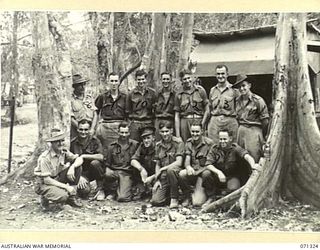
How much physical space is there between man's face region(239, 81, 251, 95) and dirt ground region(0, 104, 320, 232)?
0.88m

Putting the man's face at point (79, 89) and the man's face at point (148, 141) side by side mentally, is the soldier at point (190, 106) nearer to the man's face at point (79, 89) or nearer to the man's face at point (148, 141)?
the man's face at point (148, 141)

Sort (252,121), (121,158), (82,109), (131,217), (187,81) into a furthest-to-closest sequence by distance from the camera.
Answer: (82,109) → (187,81) → (121,158) → (252,121) → (131,217)

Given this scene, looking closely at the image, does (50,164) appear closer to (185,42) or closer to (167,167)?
(167,167)

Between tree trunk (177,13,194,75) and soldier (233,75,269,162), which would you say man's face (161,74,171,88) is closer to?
tree trunk (177,13,194,75)

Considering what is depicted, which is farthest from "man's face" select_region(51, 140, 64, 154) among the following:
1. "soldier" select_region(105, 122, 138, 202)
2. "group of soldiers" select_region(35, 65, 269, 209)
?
"soldier" select_region(105, 122, 138, 202)

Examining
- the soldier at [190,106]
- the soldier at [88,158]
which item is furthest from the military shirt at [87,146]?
the soldier at [190,106]

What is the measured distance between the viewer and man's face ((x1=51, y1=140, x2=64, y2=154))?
4.68m

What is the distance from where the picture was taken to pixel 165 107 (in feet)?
15.9

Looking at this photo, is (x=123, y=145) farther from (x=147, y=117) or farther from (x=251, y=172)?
(x=251, y=172)

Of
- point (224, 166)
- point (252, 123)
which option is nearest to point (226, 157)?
point (224, 166)

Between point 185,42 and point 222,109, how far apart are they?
0.98 m

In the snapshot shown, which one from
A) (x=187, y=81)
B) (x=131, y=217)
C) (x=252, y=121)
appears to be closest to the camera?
(x=131, y=217)

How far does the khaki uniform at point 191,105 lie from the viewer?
4809mm

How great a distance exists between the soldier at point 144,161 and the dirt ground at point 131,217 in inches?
4.9
